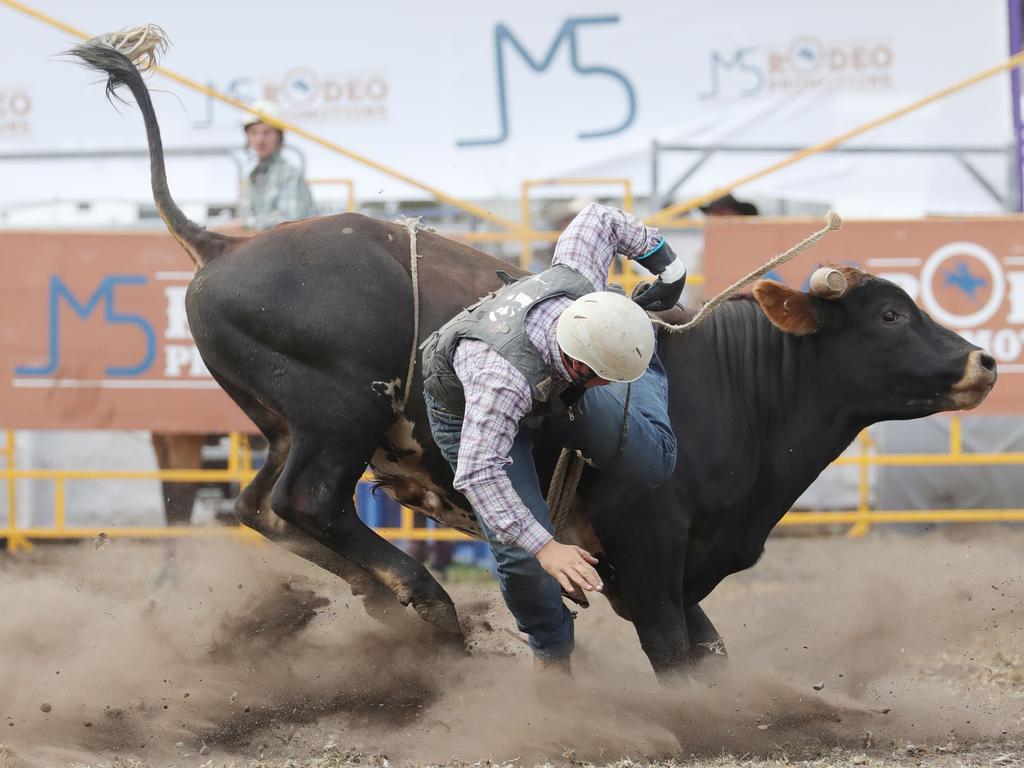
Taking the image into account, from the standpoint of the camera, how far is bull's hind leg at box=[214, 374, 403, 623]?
14.1 ft

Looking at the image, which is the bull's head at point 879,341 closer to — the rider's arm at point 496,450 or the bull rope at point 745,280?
the bull rope at point 745,280

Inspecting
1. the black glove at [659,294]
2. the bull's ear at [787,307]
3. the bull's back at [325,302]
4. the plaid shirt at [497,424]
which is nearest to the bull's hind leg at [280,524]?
the bull's back at [325,302]

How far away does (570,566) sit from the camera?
10.4 feet

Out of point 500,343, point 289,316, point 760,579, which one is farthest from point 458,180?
point 500,343

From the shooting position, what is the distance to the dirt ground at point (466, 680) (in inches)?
150

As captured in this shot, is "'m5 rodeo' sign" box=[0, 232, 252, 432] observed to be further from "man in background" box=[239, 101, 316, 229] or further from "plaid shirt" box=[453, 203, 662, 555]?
"plaid shirt" box=[453, 203, 662, 555]

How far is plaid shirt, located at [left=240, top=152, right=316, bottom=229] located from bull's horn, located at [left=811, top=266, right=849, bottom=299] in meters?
3.09

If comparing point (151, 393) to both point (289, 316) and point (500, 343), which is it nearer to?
point (289, 316)

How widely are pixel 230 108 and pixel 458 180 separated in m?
1.45

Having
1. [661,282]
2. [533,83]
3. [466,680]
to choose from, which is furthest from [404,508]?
[533,83]

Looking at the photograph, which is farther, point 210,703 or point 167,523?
point 167,523

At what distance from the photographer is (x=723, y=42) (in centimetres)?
887

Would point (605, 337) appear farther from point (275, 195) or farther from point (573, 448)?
point (275, 195)

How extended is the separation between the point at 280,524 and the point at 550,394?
4.31 feet
